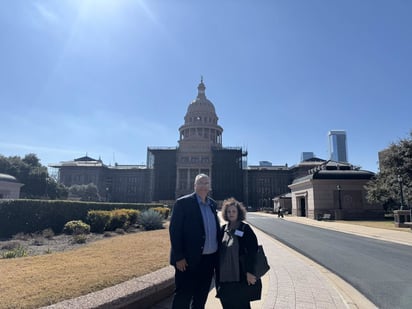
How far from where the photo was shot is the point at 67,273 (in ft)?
18.4

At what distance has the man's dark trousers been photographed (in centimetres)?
367

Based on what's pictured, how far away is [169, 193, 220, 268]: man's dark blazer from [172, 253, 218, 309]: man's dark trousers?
0.42ft

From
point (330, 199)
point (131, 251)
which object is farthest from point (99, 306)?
point (330, 199)

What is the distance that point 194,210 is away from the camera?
389cm

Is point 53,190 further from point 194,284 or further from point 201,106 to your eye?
point 194,284

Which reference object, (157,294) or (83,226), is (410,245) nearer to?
(157,294)

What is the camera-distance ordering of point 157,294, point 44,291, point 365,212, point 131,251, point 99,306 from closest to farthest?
point 99,306 → point 44,291 → point 157,294 → point 131,251 → point 365,212

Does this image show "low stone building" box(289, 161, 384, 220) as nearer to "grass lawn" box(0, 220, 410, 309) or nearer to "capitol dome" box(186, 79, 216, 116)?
"grass lawn" box(0, 220, 410, 309)

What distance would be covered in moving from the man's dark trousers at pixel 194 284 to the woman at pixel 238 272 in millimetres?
161

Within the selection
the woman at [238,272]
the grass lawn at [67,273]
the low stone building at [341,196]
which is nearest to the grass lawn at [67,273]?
the grass lawn at [67,273]

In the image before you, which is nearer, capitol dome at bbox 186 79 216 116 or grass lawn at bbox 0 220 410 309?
grass lawn at bbox 0 220 410 309

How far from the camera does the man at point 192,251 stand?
3.67 m

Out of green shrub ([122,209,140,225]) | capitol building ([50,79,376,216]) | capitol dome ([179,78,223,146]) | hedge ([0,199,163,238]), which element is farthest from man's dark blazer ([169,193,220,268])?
capitol dome ([179,78,223,146])

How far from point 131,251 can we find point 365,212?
37873mm
